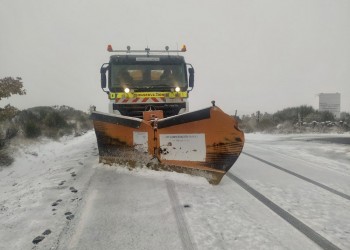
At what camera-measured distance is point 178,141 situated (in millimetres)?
5656

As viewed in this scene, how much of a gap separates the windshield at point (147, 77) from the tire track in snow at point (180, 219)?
384cm

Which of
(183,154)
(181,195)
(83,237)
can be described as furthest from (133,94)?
(83,237)

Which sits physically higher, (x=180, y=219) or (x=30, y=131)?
(x=30, y=131)

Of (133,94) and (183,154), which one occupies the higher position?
(133,94)

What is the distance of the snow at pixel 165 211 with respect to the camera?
3260mm

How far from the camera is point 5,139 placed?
1125 cm

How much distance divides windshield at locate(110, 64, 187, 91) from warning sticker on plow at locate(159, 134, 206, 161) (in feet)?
9.67

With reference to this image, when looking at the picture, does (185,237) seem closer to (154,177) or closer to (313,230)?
(313,230)

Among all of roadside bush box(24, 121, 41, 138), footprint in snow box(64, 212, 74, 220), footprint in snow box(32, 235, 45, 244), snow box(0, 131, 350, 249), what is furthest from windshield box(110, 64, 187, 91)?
roadside bush box(24, 121, 41, 138)

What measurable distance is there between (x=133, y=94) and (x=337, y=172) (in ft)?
15.5

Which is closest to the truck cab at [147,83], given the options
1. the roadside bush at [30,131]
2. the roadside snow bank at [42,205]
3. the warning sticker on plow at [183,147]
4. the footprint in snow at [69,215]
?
the roadside snow bank at [42,205]

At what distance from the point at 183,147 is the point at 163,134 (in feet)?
1.35

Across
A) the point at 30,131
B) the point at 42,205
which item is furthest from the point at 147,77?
the point at 30,131

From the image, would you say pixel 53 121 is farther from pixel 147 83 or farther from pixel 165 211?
pixel 165 211
